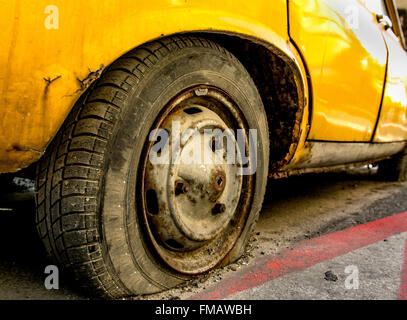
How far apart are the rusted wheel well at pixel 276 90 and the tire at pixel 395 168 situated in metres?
2.78

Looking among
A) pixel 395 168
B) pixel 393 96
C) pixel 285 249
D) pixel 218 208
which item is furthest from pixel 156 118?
pixel 395 168

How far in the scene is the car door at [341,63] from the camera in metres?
1.71

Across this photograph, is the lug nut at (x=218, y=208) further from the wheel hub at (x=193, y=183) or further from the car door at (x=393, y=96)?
the car door at (x=393, y=96)

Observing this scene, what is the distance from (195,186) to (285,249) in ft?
2.35

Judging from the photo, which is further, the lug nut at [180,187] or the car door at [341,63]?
the car door at [341,63]

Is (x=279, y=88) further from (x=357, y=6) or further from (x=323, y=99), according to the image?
(x=357, y=6)

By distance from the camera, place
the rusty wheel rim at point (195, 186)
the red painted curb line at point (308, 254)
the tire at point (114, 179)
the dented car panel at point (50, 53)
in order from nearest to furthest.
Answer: the dented car panel at point (50, 53) < the tire at point (114, 179) < the rusty wheel rim at point (195, 186) < the red painted curb line at point (308, 254)

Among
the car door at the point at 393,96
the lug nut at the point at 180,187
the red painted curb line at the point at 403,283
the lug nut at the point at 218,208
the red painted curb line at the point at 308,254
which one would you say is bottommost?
the red painted curb line at the point at 403,283

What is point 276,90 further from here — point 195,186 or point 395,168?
point 395,168

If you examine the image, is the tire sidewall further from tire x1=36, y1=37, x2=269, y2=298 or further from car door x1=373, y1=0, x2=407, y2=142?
car door x1=373, y1=0, x2=407, y2=142

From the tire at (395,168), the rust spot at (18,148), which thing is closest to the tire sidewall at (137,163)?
the rust spot at (18,148)

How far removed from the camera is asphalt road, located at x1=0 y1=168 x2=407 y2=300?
4.35 feet

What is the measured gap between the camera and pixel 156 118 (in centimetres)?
120

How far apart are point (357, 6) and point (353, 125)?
0.74 metres
